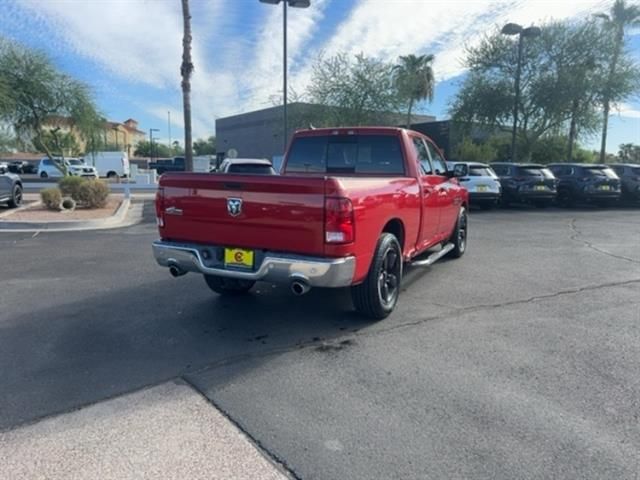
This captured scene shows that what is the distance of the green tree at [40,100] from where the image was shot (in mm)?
19873

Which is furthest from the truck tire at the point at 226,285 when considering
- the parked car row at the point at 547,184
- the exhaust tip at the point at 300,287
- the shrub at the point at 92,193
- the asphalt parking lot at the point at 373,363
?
the parked car row at the point at 547,184

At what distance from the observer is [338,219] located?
3.95m

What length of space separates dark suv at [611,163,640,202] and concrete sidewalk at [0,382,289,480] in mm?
20457

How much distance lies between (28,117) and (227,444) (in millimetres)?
23545

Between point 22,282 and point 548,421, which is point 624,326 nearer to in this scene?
point 548,421

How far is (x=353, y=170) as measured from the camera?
595cm

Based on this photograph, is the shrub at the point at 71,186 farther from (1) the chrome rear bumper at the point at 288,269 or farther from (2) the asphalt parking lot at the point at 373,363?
(1) the chrome rear bumper at the point at 288,269

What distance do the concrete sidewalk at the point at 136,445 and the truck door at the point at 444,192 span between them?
14.9ft

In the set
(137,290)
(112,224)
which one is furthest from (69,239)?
(137,290)

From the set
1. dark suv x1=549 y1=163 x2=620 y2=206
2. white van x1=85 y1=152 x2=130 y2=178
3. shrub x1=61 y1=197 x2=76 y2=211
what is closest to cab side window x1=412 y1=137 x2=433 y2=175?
shrub x1=61 y1=197 x2=76 y2=211

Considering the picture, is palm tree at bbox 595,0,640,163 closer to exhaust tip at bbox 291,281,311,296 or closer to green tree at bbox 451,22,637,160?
green tree at bbox 451,22,637,160

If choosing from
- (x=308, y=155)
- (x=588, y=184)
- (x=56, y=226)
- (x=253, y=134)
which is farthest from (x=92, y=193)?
(x=253, y=134)

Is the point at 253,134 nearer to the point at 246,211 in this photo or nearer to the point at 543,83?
the point at 543,83

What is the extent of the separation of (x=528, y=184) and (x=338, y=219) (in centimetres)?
1470
